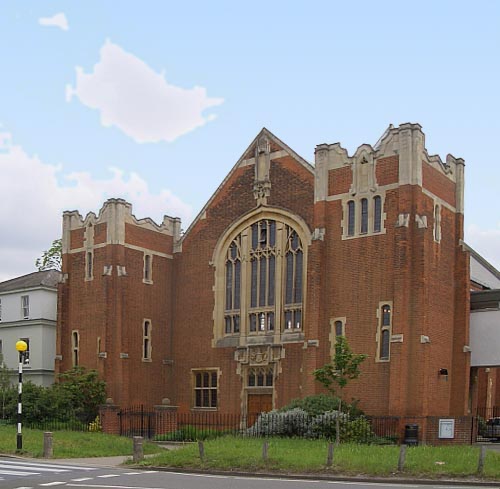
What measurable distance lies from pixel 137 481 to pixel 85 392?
21844 mm

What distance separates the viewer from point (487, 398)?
43.0 meters

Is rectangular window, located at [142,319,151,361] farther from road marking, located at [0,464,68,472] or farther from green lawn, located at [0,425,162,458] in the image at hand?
road marking, located at [0,464,68,472]

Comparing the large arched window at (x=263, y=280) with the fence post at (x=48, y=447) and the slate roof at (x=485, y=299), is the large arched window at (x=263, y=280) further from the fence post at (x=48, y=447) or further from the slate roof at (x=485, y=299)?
the fence post at (x=48, y=447)

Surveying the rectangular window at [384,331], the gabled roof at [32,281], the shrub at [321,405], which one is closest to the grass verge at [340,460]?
the shrub at [321,405]

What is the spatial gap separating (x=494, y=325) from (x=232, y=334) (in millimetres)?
12733

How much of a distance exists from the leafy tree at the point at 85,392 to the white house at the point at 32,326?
18.1 feet

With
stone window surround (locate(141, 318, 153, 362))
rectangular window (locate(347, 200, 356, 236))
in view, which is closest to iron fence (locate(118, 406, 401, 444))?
stone window surround (locate(141, 318, 153, 362))

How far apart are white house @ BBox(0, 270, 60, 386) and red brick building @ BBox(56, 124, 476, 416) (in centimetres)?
219

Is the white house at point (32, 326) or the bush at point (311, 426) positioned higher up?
the white house at point (32, 326)

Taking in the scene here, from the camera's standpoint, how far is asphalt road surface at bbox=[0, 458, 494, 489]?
18266 millimetres

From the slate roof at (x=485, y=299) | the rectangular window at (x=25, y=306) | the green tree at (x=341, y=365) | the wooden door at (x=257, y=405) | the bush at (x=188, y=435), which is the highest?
the slate roof at (x=485, y=299)

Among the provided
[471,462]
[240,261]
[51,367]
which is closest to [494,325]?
[240,261]

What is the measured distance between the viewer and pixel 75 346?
44469mm

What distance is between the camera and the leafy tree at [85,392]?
3997 centimetres
